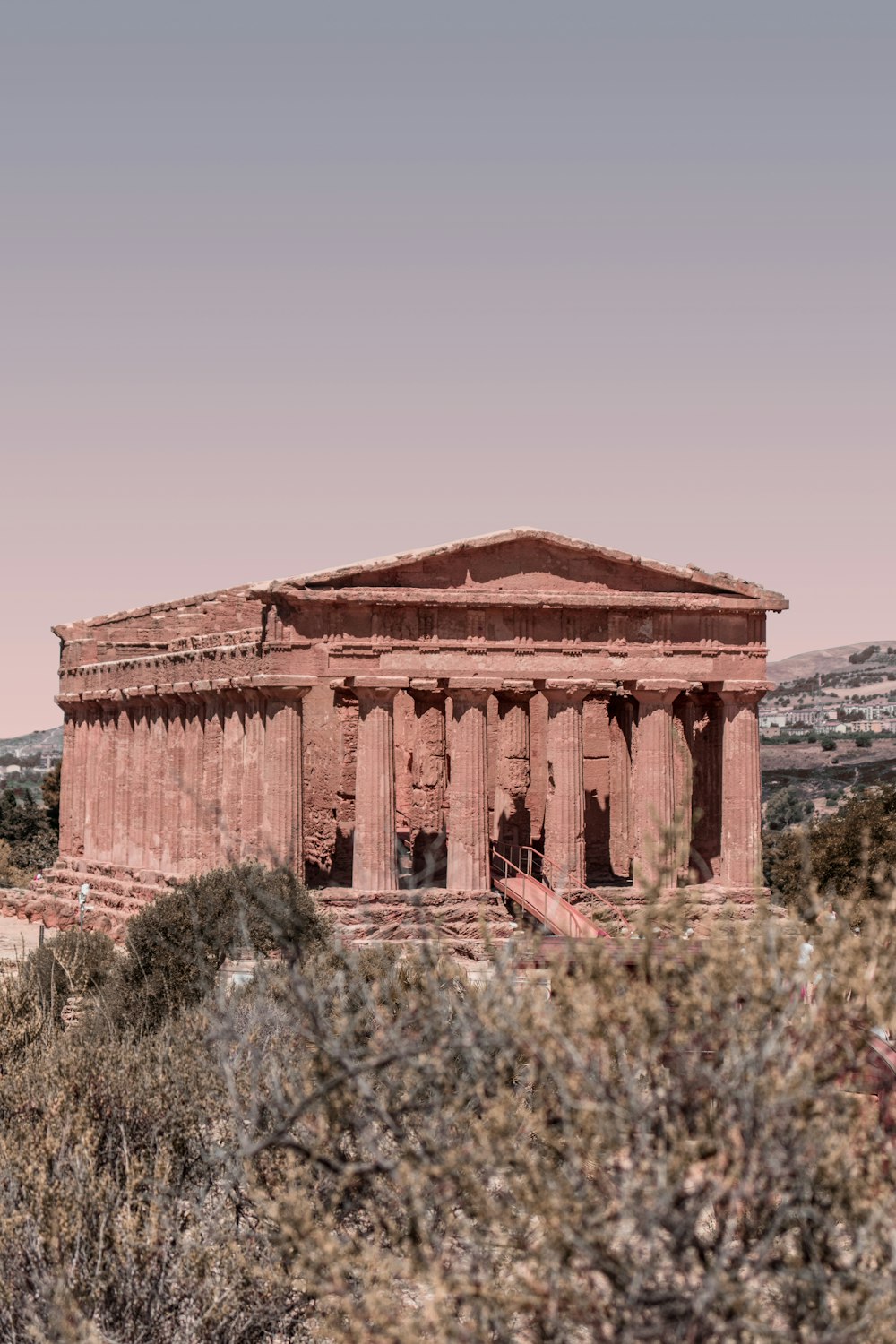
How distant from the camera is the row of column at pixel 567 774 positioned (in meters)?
33.3

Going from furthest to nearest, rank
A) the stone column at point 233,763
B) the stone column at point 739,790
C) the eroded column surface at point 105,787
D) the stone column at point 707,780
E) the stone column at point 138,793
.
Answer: the eroded column surface at point 105,787 < the stone column at point 138,793 < the stone column at point 707,780 < the stone column at point 739,790 < the stone column at point 233,763

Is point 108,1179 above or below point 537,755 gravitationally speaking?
below

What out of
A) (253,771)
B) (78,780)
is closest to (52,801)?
(78,780)

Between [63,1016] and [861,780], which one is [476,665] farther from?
[861,780]

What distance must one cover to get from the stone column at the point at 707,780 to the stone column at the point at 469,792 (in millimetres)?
4923

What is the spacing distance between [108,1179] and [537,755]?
25.8 metres

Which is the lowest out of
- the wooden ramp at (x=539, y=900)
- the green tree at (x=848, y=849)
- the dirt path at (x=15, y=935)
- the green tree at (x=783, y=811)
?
the dirt path at (x=15, y=935)

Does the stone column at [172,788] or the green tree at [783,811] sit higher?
the green tree at [783,811]

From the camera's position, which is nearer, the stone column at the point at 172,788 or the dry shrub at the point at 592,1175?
the dry shrub at the point at 592,1175

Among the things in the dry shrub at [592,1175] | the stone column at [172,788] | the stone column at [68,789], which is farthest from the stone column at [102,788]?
the dry shrub at [592,1175]

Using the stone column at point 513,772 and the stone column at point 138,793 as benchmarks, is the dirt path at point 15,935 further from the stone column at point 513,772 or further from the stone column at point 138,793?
the stone column at point 513,772

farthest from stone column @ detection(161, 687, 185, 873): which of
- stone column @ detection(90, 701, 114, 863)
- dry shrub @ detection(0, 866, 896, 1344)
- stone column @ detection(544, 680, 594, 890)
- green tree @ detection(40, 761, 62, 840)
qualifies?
green tree @ detection(40, 761, 62, 840)

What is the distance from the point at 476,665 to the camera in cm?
3403

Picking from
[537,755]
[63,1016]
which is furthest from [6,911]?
[63,1016]
